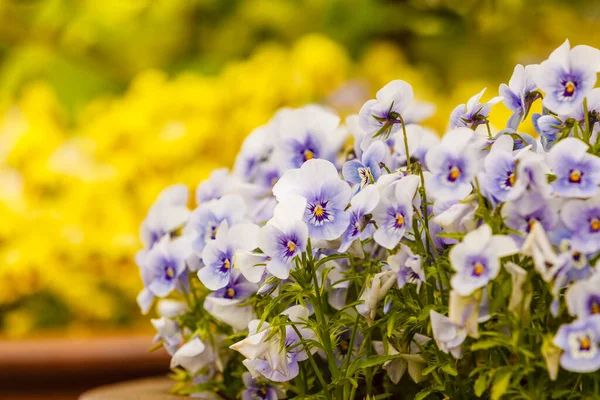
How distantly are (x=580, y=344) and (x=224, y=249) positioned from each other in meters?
0.32

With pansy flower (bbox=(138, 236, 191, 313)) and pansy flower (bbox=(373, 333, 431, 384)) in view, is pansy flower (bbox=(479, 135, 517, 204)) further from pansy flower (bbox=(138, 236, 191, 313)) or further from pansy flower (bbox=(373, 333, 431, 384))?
pansy flower (bbox=(138, 236, 191, 313))

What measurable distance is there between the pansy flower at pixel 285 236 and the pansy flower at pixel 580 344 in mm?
205

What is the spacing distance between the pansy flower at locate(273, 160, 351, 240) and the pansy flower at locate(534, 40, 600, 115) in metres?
0.18

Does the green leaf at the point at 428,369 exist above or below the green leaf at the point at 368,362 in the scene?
below

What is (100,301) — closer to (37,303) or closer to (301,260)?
(37,303)

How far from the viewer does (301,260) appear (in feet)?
1.99

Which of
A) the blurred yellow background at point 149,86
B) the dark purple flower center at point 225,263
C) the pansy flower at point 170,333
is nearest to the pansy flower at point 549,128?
the dark purple flower center at point 225,263

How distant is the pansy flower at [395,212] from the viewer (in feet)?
1.84

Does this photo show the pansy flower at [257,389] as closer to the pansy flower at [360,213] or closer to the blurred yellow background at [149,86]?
the pansy flower at [360,213]

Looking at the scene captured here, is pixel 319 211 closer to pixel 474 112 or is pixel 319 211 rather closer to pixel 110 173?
pixel 474 112

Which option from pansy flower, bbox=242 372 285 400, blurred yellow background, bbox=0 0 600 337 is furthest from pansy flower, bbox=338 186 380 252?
blurred yellow background, bbox=0 0 600 337

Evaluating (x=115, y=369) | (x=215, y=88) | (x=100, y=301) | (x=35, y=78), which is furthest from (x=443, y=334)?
(x=35, y=78)

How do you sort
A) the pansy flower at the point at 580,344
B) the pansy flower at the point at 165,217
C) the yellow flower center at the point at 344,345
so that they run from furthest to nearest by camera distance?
1. the pansy flower at the point at 165,217
2. the yellow flower center at the point at 344,345
3. the pansy flower at the point at 580,344

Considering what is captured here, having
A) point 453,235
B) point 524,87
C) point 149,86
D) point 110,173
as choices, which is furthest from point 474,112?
point 149,86
